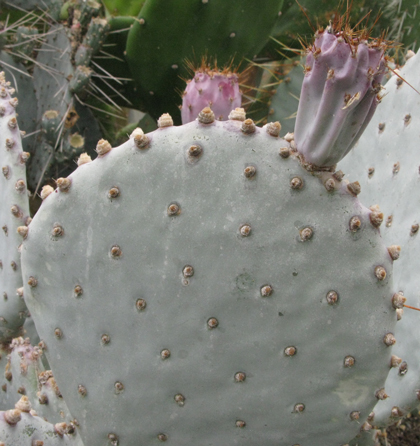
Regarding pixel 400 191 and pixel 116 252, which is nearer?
pixel 116 252

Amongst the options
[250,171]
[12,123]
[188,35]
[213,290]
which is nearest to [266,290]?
[213,290]

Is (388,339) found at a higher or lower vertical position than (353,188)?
lower

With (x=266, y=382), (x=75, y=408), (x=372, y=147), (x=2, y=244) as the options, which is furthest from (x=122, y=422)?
(x=372, y=147)

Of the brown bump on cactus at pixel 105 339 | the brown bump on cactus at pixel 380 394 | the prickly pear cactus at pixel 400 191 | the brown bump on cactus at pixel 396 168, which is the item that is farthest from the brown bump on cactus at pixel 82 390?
the brown bump on cactus at pixel 396 168

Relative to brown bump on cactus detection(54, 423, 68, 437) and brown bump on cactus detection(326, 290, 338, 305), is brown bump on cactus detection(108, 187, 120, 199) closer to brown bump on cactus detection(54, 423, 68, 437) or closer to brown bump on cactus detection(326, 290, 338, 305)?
brown bump on cactus detection(326, 290, 338, 305)

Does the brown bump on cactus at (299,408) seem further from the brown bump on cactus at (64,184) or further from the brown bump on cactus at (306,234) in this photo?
the brown bump on cactus at (64,184)

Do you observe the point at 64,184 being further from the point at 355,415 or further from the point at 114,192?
the point at 355,415

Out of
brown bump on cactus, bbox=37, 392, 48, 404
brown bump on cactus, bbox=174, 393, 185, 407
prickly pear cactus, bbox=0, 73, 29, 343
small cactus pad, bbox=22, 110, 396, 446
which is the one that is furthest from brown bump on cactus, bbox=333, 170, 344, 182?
brown bump on cactus, bbox=37, 392, 48, 404
